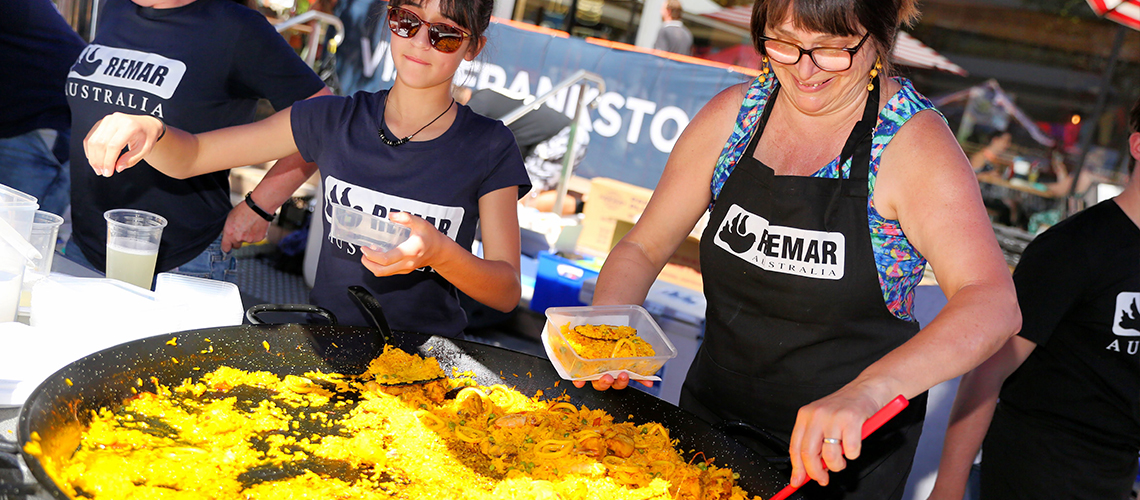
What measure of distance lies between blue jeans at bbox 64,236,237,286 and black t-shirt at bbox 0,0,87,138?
26.4 inches

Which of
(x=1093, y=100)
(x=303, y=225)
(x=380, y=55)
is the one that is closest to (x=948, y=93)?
(x=1093, y=100)

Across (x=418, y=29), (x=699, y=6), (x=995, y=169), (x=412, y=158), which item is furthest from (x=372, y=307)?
(x=699, y=6)

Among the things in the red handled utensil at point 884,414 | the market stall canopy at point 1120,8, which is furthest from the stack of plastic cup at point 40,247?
the market stall canopy at point 1120,8

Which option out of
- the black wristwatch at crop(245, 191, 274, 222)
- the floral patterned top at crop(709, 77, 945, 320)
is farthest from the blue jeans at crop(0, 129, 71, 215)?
the floral patterned top at crop(709, 77, 945, 320)

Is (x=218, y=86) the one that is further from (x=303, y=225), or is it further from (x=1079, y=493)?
(x=303, y=225)

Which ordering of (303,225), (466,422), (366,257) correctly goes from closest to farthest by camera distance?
(366,257), (466,422), (303,225)

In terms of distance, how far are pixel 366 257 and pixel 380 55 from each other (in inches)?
276

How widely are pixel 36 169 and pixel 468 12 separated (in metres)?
2.00

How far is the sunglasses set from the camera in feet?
6.27

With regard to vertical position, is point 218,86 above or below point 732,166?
below

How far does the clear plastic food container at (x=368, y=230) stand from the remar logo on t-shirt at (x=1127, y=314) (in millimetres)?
2103

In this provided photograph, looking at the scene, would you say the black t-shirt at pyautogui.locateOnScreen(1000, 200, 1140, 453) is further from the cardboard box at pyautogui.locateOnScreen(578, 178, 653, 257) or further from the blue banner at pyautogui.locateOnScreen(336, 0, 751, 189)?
the blue banner at pyautogui.locateOnScreen(336, 0, 751, 189)

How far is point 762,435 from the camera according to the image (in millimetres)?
1639

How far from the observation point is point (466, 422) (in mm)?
1742
